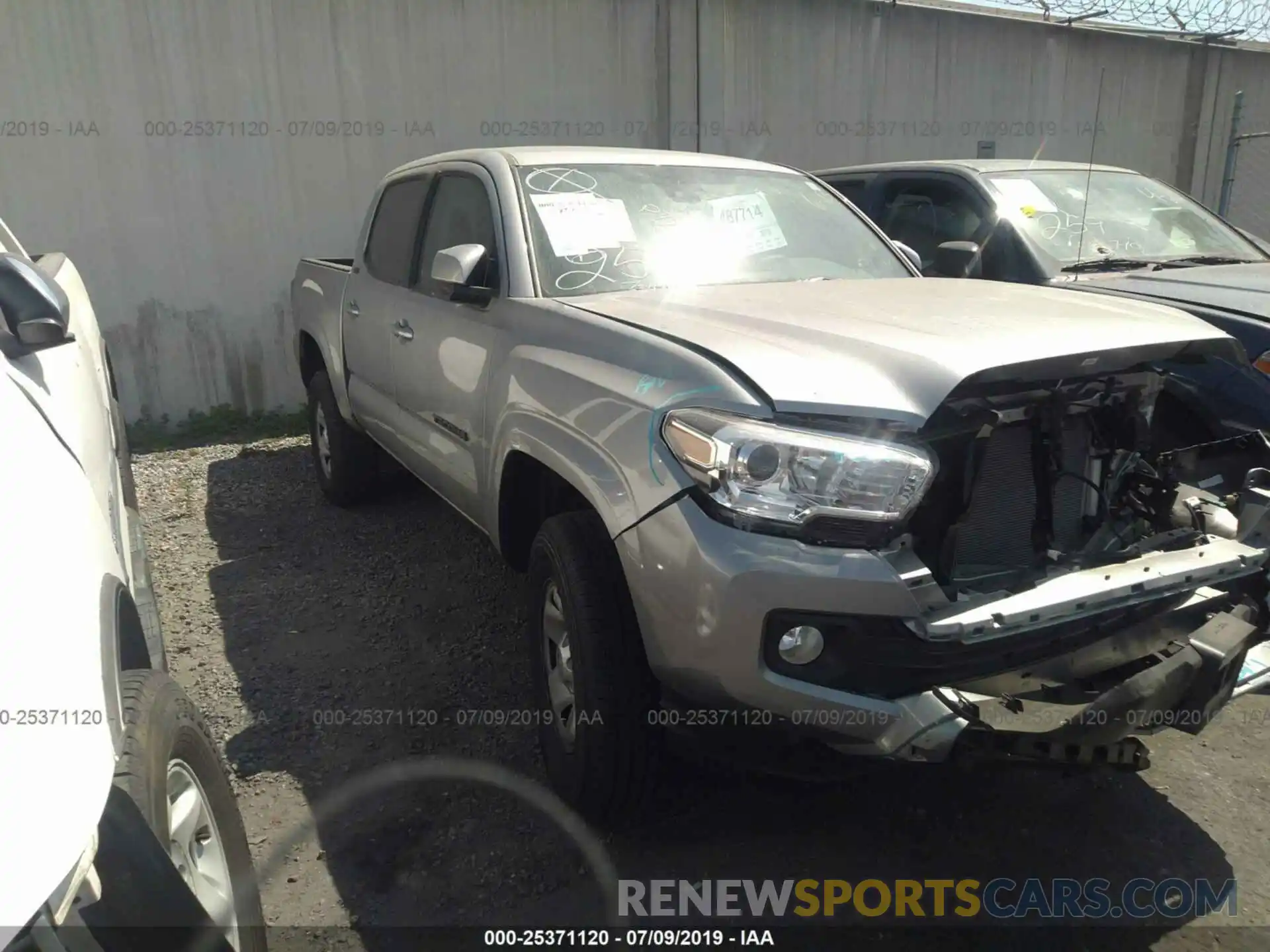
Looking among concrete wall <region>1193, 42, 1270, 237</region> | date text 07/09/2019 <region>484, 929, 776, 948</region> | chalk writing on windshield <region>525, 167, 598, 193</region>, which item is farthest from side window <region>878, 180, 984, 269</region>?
concrete wall <region>1193, 42, 1270, 237</region>

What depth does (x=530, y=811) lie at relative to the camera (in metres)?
2.76

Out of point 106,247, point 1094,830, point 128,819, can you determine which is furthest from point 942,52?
point 128,819

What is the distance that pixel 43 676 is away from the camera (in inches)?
53.3

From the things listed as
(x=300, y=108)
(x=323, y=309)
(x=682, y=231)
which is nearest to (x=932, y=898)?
(x=682, y=231)

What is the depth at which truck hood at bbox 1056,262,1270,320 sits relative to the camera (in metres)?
4.11

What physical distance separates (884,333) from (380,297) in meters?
2.68

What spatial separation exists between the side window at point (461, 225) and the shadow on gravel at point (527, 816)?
58.5 inches

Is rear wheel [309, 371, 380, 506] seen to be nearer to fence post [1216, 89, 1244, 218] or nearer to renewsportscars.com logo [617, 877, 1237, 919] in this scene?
renewsportscars.com logo [617, 877, 1237, 919]

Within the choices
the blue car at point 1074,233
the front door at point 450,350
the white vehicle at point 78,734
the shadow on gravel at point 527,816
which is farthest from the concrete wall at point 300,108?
the white vehicle at point 78,734

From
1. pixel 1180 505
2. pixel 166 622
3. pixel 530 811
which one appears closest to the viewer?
pixel 1180 505

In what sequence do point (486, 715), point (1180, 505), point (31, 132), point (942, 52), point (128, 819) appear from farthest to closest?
1. point (942, 52)
2. point (31, 132)
3. point (486, 715)
4. point (1180, 505)
5. point (128, 819)

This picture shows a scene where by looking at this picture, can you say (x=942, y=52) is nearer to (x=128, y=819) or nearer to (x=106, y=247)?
(x=106, y=247)

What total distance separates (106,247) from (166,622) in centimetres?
428

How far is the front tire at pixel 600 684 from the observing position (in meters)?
2.39
